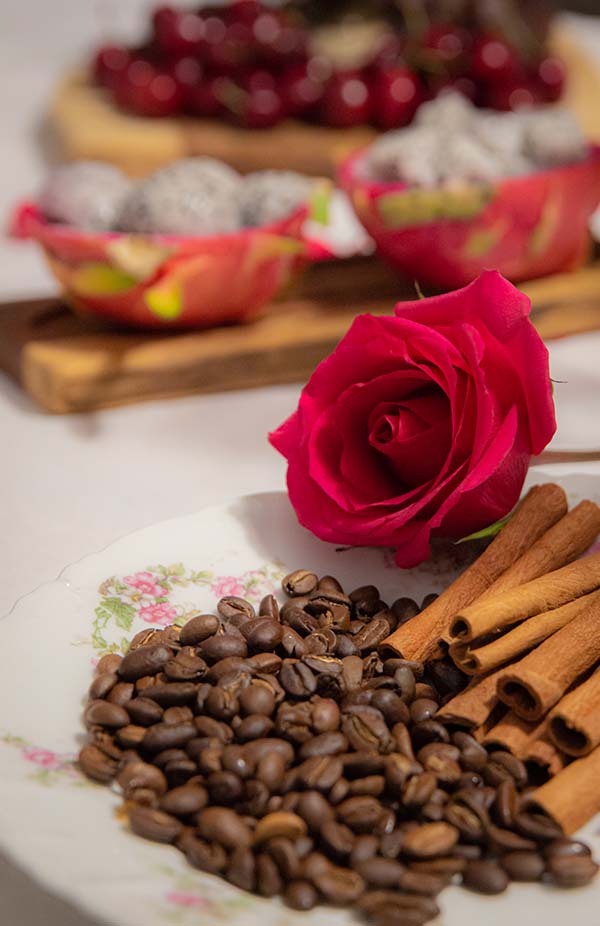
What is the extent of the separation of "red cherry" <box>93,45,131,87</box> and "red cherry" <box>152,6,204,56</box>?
0.07 meters

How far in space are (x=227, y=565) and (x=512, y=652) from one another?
0.18m

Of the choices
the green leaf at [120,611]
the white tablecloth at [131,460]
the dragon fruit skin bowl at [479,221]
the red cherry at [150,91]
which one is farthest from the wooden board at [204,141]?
the green leaf at [120,611]

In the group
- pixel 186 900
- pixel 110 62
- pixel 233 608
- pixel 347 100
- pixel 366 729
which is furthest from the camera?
pixel 110 62

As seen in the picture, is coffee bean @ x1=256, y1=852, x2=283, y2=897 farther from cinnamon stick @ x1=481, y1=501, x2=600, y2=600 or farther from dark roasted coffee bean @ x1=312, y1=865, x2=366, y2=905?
cinnamon stick @ x1=481, y1=501, x2=600, y2=600

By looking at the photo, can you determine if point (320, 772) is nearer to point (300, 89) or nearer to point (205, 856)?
point (205, 856)

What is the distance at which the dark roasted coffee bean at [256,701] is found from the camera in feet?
1.83

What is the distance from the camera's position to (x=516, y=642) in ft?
1.98

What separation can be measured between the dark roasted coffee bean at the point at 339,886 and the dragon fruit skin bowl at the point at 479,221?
0.71 metres

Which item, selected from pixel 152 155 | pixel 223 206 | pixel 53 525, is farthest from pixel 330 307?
pixel 152 155

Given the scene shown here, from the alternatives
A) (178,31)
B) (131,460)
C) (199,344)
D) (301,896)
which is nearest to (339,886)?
(301,896)

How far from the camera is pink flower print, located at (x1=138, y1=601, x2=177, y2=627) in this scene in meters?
0.65

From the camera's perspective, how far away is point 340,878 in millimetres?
473

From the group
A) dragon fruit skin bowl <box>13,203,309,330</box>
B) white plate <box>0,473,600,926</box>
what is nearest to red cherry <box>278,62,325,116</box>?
dragon fruit skin bowl <box>13,203,309,330</box>

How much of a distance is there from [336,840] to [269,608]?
0.59 ft
